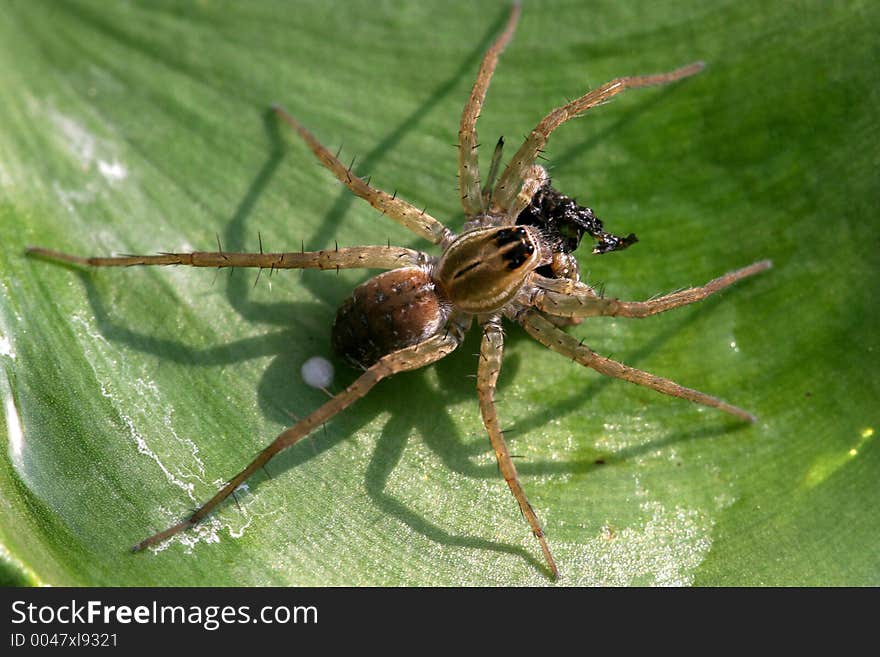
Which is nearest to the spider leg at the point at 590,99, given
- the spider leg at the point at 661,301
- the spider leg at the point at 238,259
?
the spider leg at the point at 661,301

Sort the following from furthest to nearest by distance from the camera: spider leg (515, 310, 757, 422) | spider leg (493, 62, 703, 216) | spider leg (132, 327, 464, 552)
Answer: spider leg (493, 62, 703, 216), spider leg (515, 310, 757, 422), spider leg (132, 327, 464, 552)

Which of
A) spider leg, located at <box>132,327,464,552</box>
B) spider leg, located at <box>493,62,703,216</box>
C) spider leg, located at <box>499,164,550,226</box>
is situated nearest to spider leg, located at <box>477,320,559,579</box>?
spider leg, located at <box>132,327,464,552</box>

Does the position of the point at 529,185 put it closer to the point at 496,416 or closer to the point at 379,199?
the point at 379,199

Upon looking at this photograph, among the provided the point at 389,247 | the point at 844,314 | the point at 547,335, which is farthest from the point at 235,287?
the point at 844,314

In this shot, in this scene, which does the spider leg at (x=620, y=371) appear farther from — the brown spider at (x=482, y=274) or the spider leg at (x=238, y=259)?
the spider leg at (x=238, y=259)

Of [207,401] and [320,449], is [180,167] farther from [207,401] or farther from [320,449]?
[320,449]

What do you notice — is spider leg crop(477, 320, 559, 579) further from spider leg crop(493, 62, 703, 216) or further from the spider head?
spider leg crop(493, 62, 703, 216)

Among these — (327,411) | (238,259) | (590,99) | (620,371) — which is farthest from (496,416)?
(590,99)
